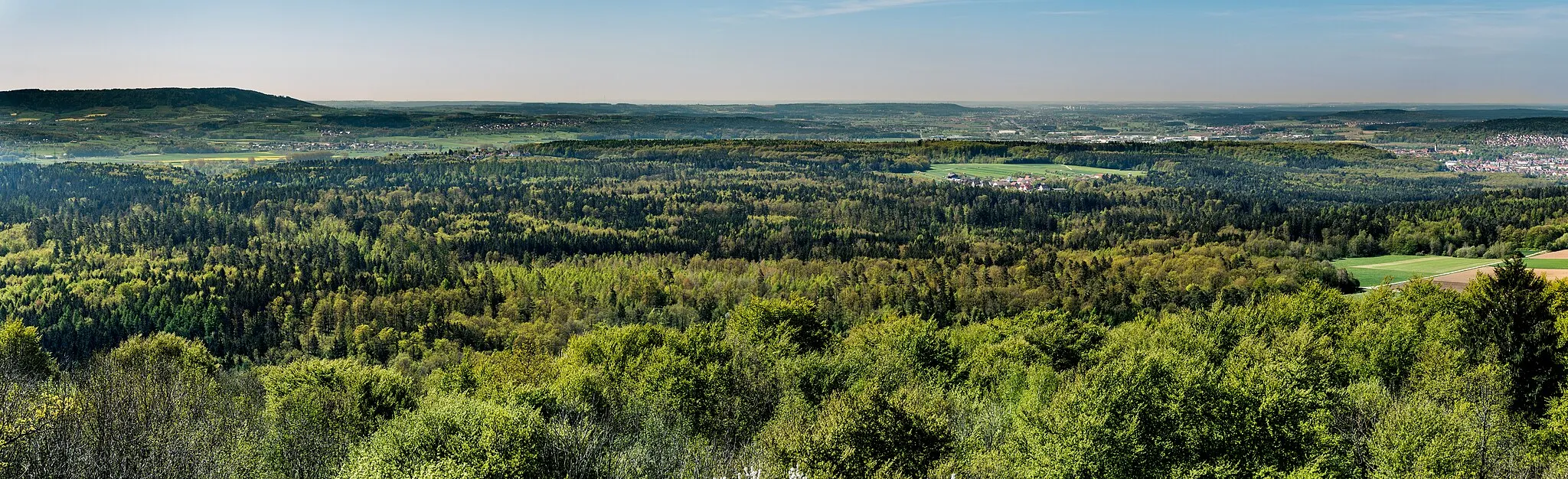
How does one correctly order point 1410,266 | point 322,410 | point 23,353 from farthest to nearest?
point 1410,266 < point 23,353 < point 322,410

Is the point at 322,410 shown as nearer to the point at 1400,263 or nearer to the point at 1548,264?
the point at 1548,264

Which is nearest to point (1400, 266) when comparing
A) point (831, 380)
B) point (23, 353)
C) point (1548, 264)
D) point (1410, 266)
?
point (1410, 266)

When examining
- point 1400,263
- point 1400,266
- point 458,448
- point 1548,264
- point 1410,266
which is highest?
point 458,448

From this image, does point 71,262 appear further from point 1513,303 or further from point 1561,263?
point 1561,263

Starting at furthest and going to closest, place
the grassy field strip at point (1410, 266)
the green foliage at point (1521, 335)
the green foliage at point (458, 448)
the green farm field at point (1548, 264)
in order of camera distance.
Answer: the grassy field strip at point (1410, 266), the green farm field at point (1548, 264), the green foliage at point (1521, 335), the green foliage at point (458, 448)

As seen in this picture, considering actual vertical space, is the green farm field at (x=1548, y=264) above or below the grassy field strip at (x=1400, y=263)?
above

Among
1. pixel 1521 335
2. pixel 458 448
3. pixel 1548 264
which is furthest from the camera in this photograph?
pixel 1548 264

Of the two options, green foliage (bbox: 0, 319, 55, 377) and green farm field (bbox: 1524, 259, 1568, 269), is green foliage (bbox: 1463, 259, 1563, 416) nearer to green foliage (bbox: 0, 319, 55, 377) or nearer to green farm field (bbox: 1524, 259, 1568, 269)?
green farm field (bbox: 1524, 259, 1568, 269)

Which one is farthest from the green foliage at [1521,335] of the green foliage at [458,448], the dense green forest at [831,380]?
the green foliage at [458,448]

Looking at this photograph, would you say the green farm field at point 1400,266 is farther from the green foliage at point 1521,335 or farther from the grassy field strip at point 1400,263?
the green foliage at point 1521,335
